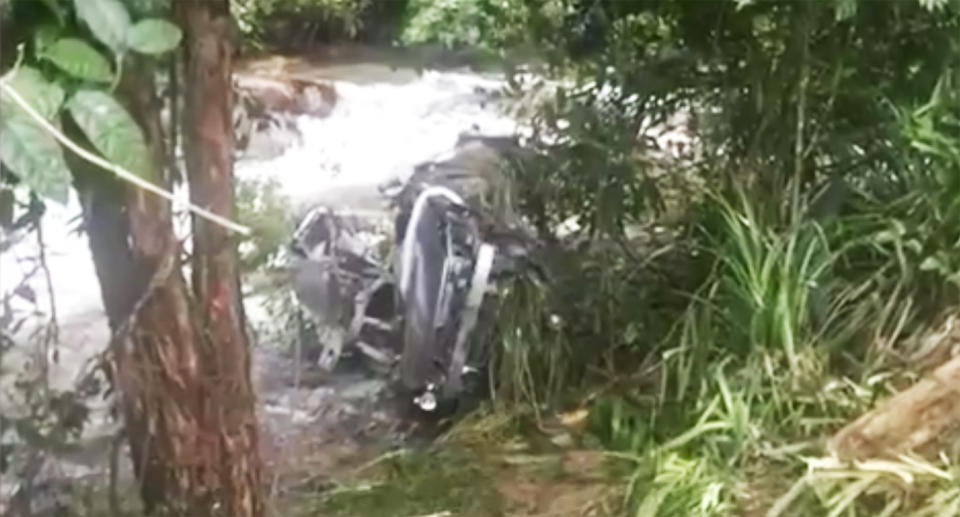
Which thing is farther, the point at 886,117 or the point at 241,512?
the point at 886,117

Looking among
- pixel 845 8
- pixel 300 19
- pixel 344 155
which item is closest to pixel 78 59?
pixel 300 19

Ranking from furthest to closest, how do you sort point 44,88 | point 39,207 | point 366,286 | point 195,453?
point 366,286
point 195,453
point 39,207
point 44,88

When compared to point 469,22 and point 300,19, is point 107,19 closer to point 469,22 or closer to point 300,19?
point 300,19

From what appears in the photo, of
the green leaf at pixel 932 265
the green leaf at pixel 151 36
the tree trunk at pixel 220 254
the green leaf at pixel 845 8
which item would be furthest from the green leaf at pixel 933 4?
the green leaf at pixel 151 36

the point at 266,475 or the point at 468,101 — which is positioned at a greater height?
the point at 468,101

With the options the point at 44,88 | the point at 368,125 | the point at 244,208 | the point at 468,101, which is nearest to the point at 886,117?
the point at 468,101

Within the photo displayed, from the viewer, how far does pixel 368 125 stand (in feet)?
6.91

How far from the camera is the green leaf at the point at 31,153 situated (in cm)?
104

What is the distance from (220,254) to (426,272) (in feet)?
2.48

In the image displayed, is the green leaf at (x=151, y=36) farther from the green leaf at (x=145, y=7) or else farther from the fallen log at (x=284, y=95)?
the fallen log at (x=284, y=95)

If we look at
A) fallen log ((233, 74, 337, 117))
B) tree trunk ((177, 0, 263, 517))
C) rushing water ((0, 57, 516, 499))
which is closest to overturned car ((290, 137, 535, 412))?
rushing water ((0, 57, 516, 499))

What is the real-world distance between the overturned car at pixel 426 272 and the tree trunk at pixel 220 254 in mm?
458

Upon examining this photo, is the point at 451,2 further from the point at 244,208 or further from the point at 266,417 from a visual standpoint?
the point at 266,417

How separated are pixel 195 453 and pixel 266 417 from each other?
0.67ft
